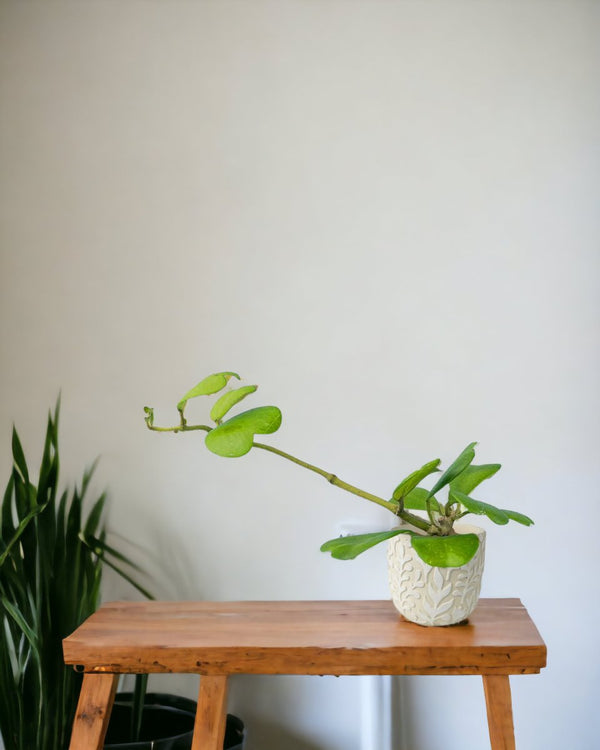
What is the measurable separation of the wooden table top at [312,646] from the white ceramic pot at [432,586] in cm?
3

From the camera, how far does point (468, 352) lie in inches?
62.5

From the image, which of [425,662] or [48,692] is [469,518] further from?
[48,692]

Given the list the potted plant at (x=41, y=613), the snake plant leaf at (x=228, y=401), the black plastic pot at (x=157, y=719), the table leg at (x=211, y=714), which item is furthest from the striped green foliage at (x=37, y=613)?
the snake plant leaf at (x=228, y=401)

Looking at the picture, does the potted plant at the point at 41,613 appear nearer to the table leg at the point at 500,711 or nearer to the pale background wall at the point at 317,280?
the pale background wall at the point at 317,280

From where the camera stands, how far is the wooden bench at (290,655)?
1053 millimetres

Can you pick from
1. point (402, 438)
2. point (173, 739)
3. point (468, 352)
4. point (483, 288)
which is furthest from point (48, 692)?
point (483, 288)

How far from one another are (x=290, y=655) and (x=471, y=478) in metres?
0.39

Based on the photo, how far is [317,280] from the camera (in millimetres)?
1625

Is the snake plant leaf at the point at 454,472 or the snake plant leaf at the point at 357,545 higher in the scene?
the snake plant leaf at the point at 454,472

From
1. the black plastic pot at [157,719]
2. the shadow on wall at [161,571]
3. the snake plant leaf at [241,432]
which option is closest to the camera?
the snake plant leaf at [241,432]

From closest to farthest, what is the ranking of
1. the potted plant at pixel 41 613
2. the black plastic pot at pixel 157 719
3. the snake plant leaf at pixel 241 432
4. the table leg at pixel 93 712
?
1. the snake plant leaf at pixel 241 432
2. the table leg at pixel 93 712
3. the potted plant at pixel 41 613
4. the black plastic pot at pixel 157 719

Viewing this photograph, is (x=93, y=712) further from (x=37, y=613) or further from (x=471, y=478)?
(x=471, y=478)

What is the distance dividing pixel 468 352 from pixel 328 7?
0.88 metres

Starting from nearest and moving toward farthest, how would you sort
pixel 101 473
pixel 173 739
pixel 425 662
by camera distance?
pixel 425 662
pixel 173 739
pixel 101 473
